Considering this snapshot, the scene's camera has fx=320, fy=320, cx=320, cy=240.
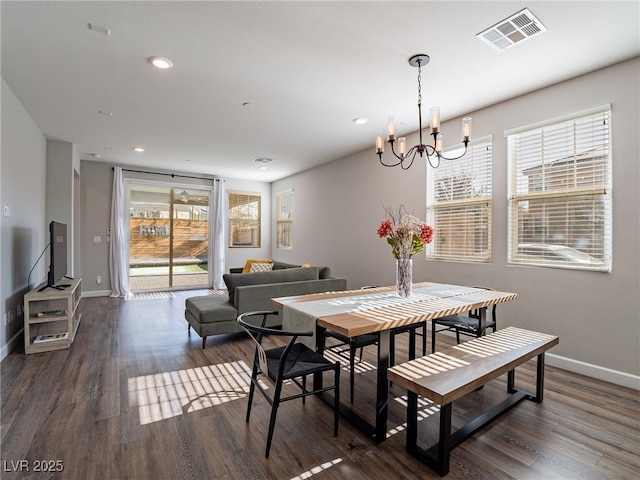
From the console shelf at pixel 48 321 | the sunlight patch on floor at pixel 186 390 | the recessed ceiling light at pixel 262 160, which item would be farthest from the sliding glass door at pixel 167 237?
the sunlight patch on floor at pixel 186 390

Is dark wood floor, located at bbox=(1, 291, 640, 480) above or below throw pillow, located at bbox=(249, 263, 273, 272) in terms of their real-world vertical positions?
below

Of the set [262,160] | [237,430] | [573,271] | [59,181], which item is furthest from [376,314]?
[59,181]

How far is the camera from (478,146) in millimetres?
3801

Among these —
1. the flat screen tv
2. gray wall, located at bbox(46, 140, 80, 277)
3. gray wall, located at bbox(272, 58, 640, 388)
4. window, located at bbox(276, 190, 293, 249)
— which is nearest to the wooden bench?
gray wall, located at bbox(272, 58, 640, 388)

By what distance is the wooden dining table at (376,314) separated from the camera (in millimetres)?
1965

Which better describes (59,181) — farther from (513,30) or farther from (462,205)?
(513,30)

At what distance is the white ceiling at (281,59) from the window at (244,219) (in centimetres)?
384

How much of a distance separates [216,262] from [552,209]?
21.9ft

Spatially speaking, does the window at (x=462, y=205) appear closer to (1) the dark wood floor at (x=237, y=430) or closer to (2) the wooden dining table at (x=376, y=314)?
(2) the wooden dining table at (x=376, y=314)

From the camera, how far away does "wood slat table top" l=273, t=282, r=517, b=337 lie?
1.88m

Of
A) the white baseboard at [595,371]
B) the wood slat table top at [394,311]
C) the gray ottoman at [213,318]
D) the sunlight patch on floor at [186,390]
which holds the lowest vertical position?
the sunlight patch on floor at [186,390]

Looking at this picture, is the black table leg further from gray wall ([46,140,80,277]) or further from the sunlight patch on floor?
gray wall ([46,140,80,277])

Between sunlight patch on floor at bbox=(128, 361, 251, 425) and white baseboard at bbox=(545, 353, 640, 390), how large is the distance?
2.93 metres

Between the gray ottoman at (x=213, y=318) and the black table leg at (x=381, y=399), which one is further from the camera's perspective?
the gray ottoman at (x=213, y=318)
